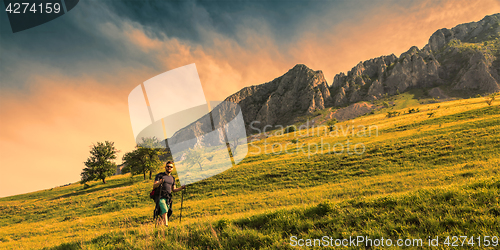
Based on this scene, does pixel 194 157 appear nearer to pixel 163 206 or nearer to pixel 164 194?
pixel 164 194

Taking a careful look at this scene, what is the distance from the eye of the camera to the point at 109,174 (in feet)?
153

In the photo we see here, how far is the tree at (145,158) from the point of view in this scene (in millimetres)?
42562

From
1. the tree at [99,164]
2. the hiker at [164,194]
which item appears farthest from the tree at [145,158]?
the hiker at [164,194]

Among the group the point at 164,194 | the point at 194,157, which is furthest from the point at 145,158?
the point at 164,194

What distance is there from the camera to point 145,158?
1715 inches

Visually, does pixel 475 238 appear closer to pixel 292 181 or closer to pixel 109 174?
pixel 292 181

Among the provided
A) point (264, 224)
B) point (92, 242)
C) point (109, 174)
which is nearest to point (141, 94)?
point (92, 242)

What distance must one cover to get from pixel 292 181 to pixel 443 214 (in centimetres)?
1832

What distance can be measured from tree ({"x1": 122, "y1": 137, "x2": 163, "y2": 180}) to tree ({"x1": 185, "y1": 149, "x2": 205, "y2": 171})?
7.71 meters

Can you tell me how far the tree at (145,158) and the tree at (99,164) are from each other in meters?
6.72

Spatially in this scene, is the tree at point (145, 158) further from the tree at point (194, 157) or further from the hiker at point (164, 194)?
the hiker at point (164, 194)

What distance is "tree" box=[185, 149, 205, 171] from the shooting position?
50.0 m

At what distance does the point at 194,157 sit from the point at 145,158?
39.8 ft

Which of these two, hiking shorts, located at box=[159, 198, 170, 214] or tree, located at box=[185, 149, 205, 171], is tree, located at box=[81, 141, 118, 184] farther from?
hiking shorts, located at box=[159, 198, 170, 214]
